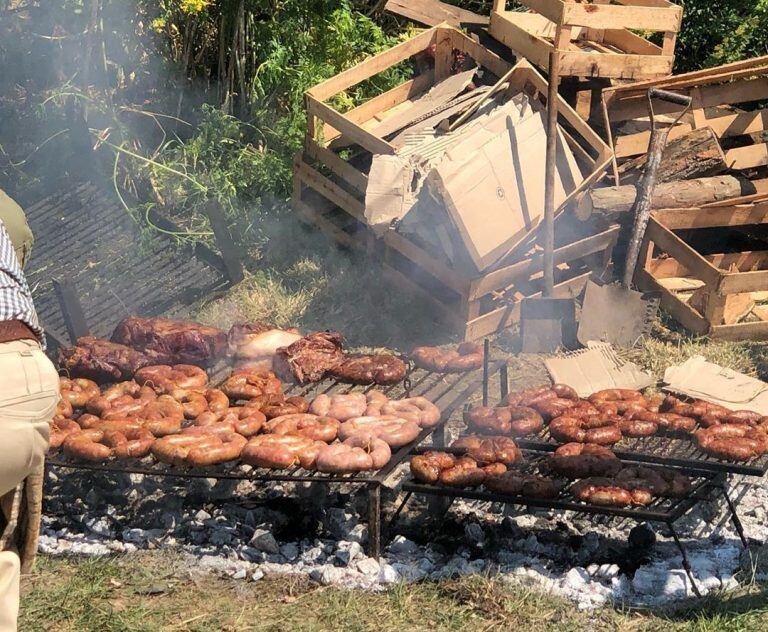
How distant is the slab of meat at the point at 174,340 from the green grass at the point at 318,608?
217 centimetres

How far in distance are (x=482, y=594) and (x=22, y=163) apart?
7368 millimetres

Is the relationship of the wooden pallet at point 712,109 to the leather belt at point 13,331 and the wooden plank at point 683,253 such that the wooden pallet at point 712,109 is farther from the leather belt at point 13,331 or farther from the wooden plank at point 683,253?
the leather belt at point 13,331

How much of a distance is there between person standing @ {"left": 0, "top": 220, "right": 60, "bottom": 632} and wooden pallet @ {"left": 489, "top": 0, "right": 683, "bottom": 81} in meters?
6.33

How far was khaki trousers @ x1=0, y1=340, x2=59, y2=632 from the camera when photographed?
3.97 m

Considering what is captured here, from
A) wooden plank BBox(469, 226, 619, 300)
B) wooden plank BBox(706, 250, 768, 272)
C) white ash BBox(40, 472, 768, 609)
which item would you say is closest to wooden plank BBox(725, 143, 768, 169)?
wooden plank BBox(706, 250, 768, 272)

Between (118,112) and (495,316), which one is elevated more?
(118,112)

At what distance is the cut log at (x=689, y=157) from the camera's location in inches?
403

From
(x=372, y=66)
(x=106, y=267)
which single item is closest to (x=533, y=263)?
(x=372, y=66)

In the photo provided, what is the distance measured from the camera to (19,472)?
4074mm

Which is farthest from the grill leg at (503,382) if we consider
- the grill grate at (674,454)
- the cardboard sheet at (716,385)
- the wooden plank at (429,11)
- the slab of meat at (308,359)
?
the wooden plank at (429,11)

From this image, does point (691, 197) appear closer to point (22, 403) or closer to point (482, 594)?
point (482, 594)

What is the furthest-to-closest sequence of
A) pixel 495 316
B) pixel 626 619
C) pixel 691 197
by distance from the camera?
pixel 691 197
pixel 495 316
pixel 626 619

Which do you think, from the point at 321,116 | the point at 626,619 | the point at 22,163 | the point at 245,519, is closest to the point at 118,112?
the point at 22,163

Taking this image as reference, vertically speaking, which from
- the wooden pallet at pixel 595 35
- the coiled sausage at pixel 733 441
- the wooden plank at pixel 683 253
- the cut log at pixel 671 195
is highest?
the wooden pallet at pixel 595 35
